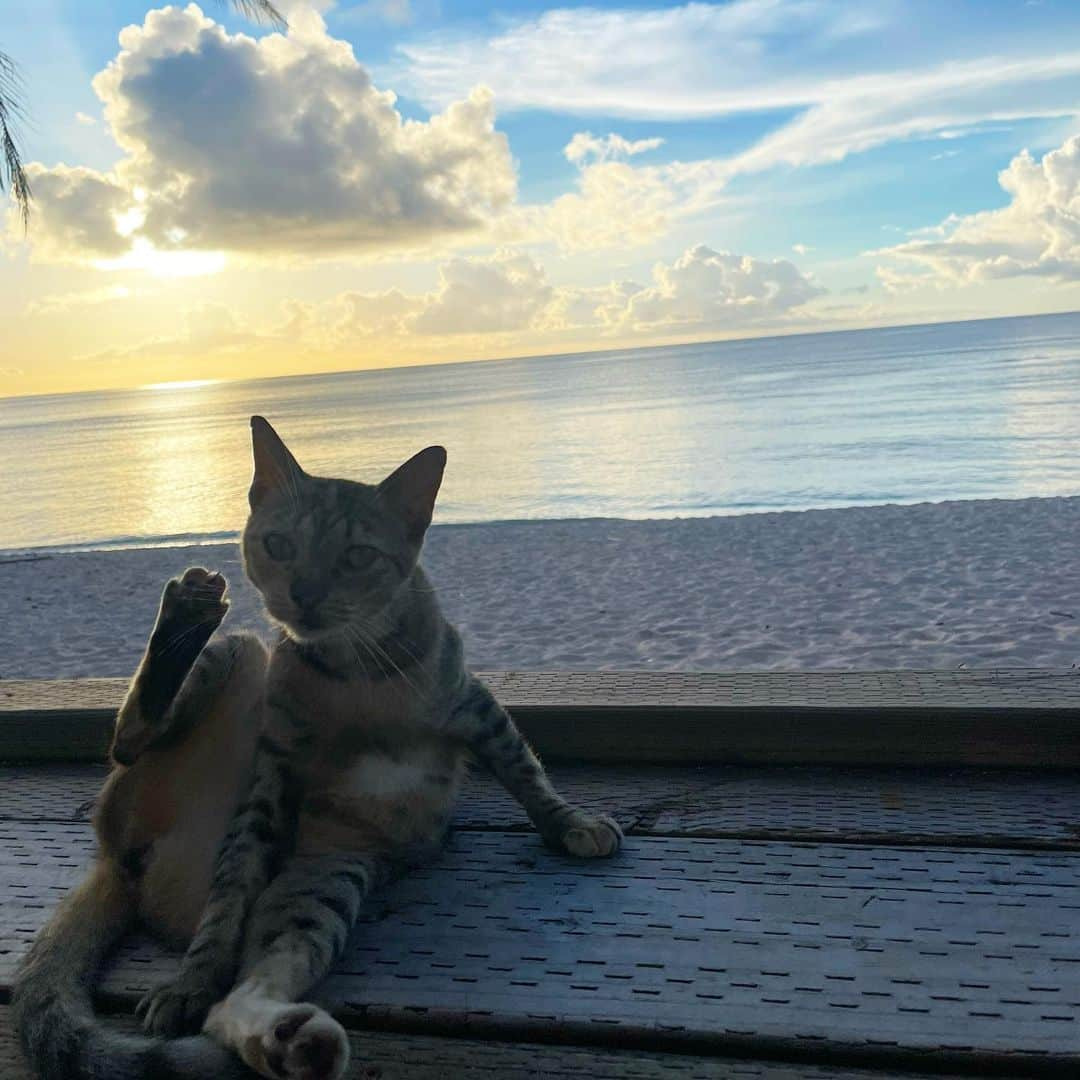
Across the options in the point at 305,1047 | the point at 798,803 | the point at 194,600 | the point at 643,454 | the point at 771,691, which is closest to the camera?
the point at 305,1047

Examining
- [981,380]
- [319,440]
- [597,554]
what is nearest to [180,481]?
[319,440]

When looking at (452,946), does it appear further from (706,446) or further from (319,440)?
(319,440)

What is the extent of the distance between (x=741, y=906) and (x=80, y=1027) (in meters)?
0.94

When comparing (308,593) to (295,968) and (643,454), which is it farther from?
(643,454)

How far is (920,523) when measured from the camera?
42.9 ft

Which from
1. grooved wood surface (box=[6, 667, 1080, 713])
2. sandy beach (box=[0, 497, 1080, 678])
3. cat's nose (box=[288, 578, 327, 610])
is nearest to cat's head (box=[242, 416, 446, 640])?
cat's nose (box=[288, 578, 327, 610])

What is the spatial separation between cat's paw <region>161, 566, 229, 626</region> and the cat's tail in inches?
19.2

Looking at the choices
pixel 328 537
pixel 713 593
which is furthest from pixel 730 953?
pixel 713 593

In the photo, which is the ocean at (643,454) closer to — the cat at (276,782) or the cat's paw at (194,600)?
the cat at (276,782)

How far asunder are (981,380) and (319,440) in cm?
2907

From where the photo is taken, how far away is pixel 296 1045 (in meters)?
1.20

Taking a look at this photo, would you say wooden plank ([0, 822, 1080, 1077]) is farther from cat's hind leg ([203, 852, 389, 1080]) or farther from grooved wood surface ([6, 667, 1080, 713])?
grooved wood surface ([6, 667, 1080, 713])

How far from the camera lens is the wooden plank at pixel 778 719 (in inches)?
81.4

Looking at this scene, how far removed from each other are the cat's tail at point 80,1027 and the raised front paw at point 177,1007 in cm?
4
